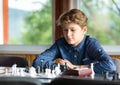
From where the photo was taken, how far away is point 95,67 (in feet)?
7.22

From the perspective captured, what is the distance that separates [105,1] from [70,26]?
139 centimetres

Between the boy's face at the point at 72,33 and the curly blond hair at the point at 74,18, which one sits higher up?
the curly blond hair at the point at 74,18

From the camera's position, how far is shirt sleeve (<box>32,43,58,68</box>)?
2.38 m

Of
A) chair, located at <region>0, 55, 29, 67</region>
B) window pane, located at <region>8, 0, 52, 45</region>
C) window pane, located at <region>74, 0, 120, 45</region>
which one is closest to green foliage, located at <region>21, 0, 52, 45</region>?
window pane, located at <region>8, 0, 52, 45</region>

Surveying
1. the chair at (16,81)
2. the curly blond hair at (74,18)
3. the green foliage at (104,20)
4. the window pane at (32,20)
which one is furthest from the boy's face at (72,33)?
the window pane at (32,20)

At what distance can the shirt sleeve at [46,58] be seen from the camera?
7.79ft

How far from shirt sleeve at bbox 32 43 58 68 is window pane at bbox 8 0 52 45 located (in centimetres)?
120

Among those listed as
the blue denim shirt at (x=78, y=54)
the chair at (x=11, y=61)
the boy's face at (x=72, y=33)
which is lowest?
the chair at (x=11, y=61)

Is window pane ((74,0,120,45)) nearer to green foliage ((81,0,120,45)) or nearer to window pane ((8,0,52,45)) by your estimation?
green foliage ((81,0,120,45))

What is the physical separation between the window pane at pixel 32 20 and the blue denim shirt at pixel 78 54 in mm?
1190

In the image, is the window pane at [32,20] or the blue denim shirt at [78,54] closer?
the blue denim shirt at [78,54]

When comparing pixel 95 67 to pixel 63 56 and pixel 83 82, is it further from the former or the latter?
pixel 83 82

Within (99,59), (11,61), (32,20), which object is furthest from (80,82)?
(32,20)

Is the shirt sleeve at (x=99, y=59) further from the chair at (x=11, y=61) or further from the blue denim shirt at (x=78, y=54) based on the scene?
A: the chair at (x=11, y=61)
